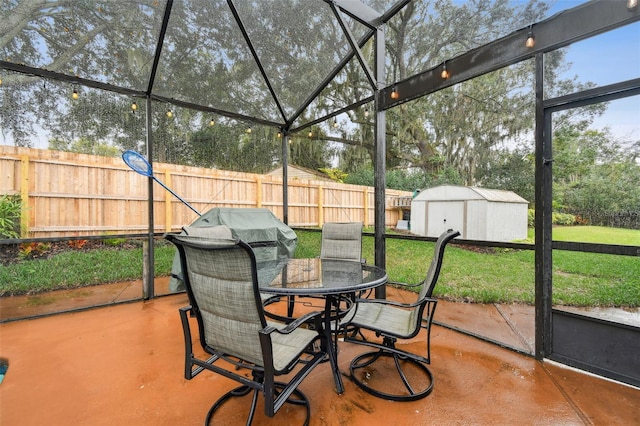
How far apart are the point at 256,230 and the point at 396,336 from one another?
260cm

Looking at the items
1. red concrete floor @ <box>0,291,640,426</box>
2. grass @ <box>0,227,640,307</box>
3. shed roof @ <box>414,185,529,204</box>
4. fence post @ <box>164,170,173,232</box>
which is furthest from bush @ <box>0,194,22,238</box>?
shed roof @ <box>414,185,529,204</box>

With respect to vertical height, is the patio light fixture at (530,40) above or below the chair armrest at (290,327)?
above

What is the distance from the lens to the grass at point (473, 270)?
207 centimetres

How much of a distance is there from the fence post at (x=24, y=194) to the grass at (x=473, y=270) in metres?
0.80

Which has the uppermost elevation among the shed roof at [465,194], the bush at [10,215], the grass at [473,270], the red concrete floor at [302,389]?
the shed roof at [465,194]

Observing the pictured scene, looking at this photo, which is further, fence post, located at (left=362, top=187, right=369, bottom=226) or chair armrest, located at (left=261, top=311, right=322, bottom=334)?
fence post, located at (left=362, top=187, right=369, bottom=226)

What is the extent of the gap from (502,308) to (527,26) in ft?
8.87

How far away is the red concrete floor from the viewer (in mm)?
1639

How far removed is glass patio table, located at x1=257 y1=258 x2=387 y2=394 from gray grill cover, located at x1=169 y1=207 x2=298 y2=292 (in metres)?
1.33

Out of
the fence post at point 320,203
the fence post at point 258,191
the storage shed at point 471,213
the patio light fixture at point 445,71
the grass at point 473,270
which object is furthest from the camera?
the fence post at point 320,203

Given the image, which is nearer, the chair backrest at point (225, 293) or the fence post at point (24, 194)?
the chair backrest at point (225, 293)

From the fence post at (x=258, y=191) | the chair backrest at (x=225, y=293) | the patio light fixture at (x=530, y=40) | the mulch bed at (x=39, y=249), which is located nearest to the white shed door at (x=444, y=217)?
the patio light fixture at (x=530, y=40)

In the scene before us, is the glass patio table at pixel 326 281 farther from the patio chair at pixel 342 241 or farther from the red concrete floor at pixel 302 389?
the patio chair at pixel 342 241

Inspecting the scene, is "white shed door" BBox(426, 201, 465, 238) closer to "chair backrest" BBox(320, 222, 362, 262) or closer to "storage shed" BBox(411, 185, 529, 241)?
"storage shed" BBox(411, 185, 529, 241)
